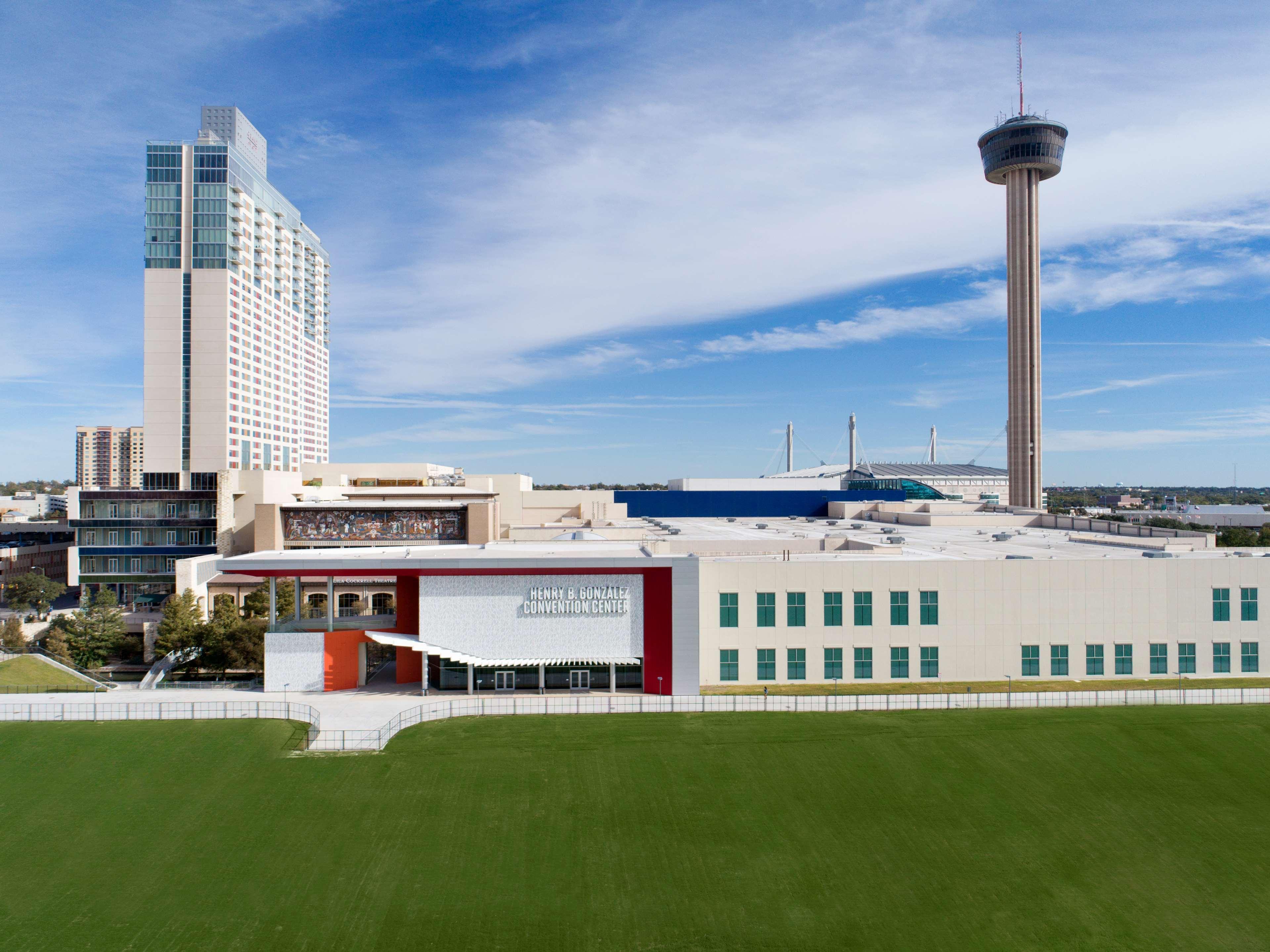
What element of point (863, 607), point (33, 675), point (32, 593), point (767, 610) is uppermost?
point (863, 607)

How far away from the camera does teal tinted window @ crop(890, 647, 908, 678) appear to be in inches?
1729

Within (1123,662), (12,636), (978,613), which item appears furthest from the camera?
(12,636)

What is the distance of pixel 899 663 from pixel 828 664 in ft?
13.7

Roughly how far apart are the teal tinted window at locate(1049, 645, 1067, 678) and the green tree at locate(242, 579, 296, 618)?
2370 inches

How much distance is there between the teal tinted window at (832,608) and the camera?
143 ft

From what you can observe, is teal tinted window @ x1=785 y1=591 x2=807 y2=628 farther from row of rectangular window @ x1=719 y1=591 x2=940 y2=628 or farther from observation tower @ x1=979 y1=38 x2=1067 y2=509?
observation tower @ x1=979 y1=38 x2=1067 y2=509

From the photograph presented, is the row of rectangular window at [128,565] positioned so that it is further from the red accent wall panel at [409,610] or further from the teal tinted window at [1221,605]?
the teal tinted window at [1221,605]

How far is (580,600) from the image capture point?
4253 centimetres

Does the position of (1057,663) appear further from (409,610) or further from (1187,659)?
(409,610)

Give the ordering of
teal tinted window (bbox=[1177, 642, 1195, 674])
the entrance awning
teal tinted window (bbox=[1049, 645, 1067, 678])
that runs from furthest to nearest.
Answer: teal tinted window (bbox=[1177, 642, 1195, 674]), teal tinted window (bbox=[1049, 645, 1067, 678]), the entrance awning

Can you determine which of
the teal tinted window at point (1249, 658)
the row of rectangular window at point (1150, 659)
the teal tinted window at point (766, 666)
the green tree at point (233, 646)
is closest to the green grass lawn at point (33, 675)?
the green tree at point (233, 646)

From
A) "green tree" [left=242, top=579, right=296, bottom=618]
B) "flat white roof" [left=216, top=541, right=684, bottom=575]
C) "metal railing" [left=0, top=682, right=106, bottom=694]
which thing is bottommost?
"metal railing" [left=0, top=682, right=106, bottom=694]

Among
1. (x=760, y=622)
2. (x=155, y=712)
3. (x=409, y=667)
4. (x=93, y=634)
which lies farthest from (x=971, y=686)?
(x=93, y=634)

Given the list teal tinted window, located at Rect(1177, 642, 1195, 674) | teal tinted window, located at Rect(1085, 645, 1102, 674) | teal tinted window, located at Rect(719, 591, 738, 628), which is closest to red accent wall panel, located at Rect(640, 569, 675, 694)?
teal tinted window, located at Rect(719, 591, 738, 628)
